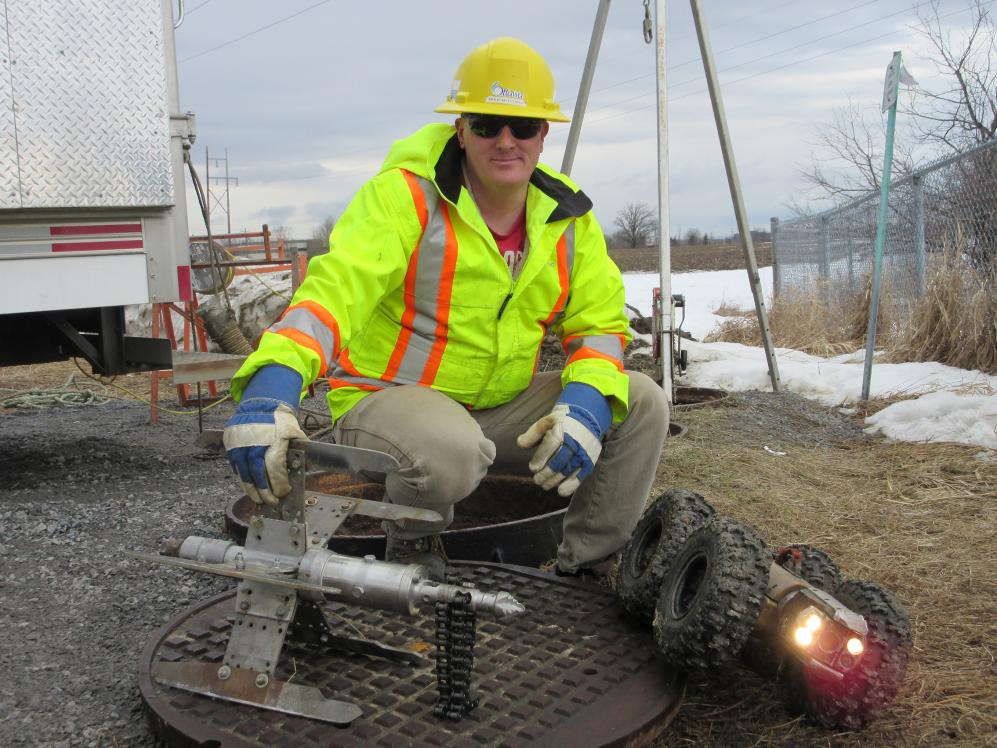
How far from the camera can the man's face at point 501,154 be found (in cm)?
276

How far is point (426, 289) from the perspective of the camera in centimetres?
280

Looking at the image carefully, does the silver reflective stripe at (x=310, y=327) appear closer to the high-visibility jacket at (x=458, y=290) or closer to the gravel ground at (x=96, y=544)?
the high-visibility jacket at (x=458, y=290)

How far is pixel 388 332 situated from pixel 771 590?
1.35 meters

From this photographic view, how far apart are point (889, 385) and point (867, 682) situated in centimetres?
511

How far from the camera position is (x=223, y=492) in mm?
4508

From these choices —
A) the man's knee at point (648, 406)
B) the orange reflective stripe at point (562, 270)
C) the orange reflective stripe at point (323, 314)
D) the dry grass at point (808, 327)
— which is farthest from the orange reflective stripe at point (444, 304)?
the dry grass at point (808, 327)

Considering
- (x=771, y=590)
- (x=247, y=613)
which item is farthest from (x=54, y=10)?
(x=771, y=590)

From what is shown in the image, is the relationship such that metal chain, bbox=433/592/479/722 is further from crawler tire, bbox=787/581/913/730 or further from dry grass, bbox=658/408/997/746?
crawler tire, bbox=787/581/913/730

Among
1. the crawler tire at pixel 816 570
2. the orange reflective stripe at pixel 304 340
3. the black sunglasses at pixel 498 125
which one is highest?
the black sunglasses at pixel 498 125

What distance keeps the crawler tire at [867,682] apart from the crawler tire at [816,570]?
0.65 feet

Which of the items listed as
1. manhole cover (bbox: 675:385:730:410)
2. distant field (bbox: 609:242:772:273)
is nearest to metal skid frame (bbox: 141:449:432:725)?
manhole cover (bbox: 675:385:730:410)

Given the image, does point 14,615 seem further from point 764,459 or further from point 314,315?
point 764,459

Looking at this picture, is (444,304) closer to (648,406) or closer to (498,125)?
(498,125)

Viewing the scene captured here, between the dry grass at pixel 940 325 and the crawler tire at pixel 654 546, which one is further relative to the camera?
the dry grass at pixel 940 325
